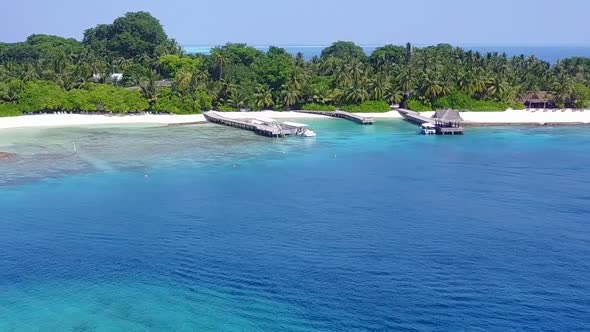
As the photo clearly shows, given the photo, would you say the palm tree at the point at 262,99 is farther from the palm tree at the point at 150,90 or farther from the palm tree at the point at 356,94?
the palm tree at the point at 150,90

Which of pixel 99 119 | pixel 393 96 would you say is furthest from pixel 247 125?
pixel 393 96

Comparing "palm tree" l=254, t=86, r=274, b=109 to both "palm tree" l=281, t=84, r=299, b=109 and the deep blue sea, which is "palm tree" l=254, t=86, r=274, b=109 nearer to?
"palm tree" l=281, t=84, r=299, b=109

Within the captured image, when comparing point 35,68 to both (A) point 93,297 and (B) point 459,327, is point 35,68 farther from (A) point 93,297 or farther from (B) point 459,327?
(B) point 459,327

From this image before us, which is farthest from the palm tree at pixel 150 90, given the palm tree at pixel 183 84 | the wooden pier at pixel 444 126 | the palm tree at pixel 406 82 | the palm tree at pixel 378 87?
the wooden pier at pixel 444 126

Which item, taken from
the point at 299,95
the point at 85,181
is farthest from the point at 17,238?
the point at 299,95

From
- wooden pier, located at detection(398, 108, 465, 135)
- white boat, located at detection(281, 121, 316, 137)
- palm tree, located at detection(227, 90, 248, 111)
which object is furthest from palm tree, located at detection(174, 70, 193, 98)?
wooden pier, located at detection(398, 108, 465, 135)
